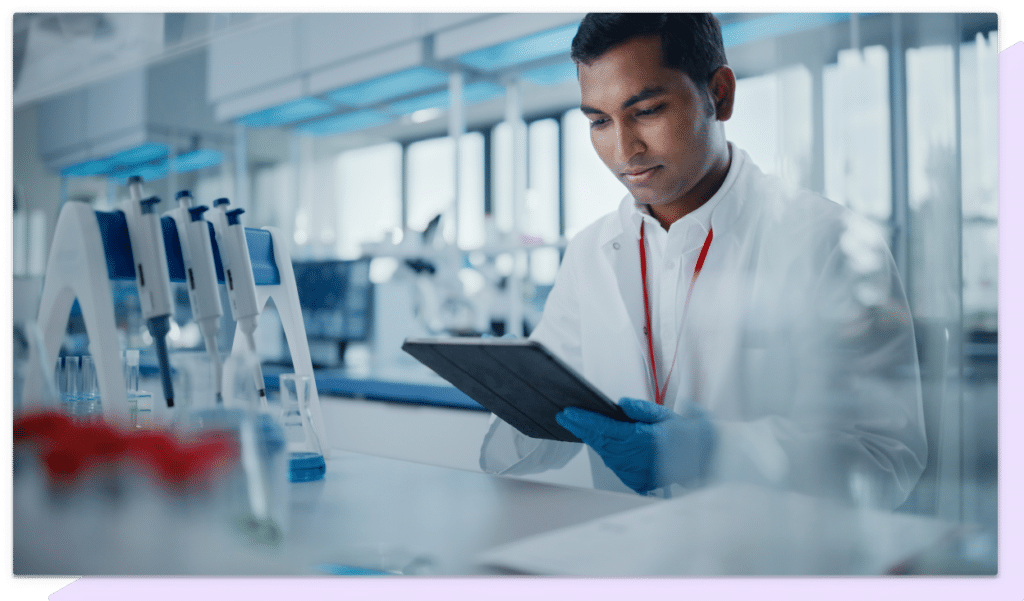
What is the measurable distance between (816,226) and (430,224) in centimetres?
171

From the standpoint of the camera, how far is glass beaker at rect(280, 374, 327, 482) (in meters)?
1.07

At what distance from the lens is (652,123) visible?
5.04 feet

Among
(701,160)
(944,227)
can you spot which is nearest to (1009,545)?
(944,227)

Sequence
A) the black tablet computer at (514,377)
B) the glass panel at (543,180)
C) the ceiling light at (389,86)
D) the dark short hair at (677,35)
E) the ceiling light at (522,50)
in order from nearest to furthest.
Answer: the black tablet computer at (514,377) → the dark short hair at (677,35) → the ceiling light at (522,50) → the ceiling light at (389,86) → the glass panel at (543,180)

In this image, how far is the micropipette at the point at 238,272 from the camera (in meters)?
1.10

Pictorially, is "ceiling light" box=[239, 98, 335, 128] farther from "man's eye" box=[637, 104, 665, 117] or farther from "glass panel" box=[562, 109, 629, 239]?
"man's eye" box=[637, 104, 665, 117]

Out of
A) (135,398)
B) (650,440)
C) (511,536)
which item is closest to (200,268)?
(135,398)

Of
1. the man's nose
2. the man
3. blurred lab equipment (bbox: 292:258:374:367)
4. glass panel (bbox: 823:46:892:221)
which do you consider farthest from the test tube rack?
blurred lab equipment (bbox: 292:258:374:367)

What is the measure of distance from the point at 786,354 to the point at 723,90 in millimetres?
575

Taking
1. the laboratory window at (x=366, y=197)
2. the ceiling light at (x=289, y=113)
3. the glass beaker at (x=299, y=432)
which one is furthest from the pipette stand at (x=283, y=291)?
the laboratory window at (x=366, y=197)

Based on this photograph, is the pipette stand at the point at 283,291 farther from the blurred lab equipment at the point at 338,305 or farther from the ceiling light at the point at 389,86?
the blurred lab equipment at the point at 338,305
